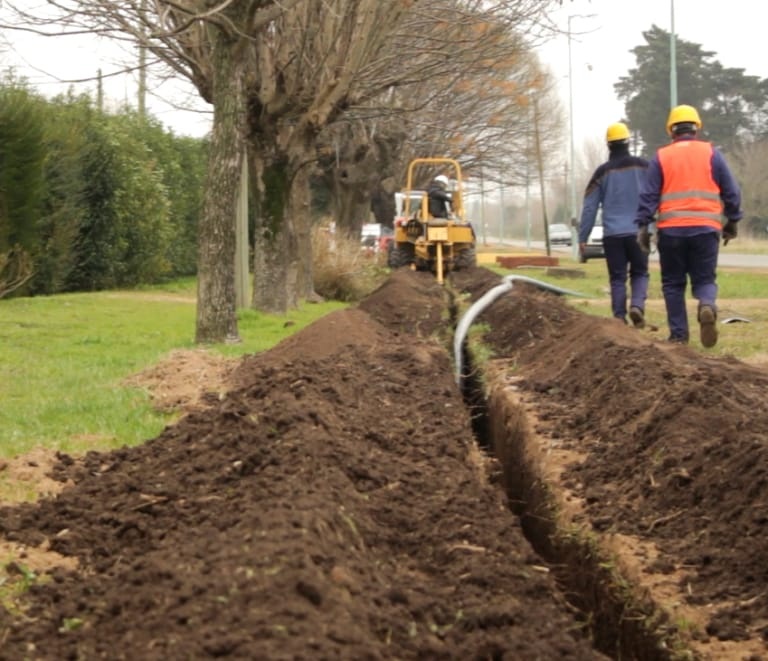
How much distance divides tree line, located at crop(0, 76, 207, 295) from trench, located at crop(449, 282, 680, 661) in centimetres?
884

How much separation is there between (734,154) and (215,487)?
57080 mm

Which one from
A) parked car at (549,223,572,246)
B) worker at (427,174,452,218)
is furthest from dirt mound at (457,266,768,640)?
parked car at (549,223,572,246)

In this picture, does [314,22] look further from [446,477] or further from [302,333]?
[446,477]

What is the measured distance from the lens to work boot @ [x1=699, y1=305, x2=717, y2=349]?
31.6ft

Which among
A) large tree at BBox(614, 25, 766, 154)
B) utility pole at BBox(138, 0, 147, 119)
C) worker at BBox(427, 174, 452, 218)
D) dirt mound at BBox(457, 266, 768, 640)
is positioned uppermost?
large tree at BBox(614, 25, 766, 154)

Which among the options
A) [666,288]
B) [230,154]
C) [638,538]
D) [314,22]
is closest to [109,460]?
[638,538]

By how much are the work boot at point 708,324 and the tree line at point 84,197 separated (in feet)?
28.7

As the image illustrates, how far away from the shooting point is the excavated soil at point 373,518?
3.16 metres

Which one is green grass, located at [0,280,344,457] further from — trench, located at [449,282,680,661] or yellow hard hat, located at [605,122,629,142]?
yellow hard hat, located at [605,122,629,142]

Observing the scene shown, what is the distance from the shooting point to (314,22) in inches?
625

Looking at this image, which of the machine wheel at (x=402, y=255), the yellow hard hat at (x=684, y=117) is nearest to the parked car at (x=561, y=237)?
the machine wheel at (x=402, y=255)

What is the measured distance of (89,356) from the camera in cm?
1148

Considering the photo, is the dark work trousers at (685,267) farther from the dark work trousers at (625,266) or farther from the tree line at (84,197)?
the tree line at (84,197)

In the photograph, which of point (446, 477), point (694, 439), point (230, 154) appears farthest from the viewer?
point (230, 154)
